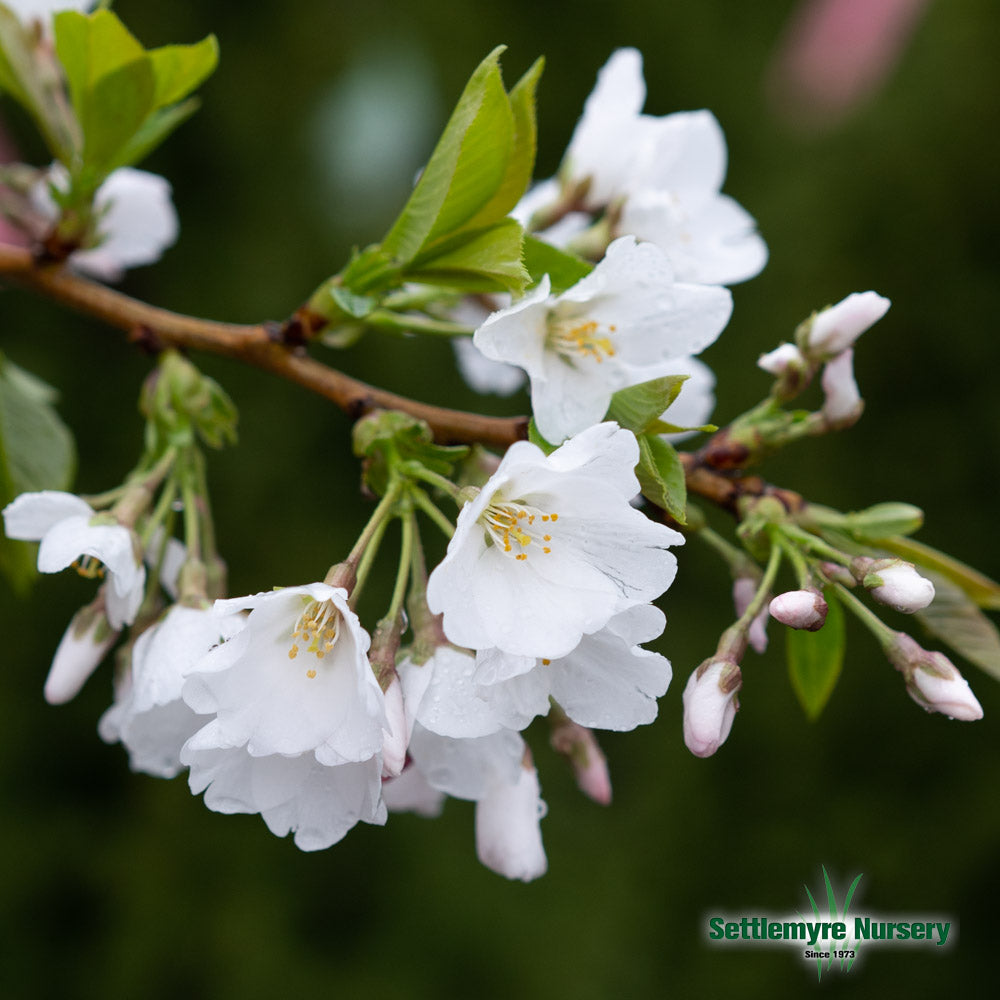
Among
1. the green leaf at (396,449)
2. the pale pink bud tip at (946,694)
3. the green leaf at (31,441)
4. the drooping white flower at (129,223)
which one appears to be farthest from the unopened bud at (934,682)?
the drooping white flower at (129,223)

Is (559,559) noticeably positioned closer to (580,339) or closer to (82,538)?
(580,339)

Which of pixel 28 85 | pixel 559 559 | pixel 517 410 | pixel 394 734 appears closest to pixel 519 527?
pixel 559 559

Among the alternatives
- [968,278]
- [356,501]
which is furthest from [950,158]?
[356,501]

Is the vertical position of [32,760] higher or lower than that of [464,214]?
lower

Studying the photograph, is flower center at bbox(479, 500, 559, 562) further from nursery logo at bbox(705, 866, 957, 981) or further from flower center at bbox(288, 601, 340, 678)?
nursery logo at bbox(705, 866, 957, 981)

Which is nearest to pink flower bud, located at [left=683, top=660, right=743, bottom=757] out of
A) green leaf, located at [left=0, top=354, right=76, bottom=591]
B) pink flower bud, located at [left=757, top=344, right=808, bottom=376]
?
pink flower bud, located at [left=757, top=344, right=808, bottom=376]

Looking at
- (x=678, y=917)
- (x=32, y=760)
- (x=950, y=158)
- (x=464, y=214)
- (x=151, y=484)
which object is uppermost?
(x=464, y=214)

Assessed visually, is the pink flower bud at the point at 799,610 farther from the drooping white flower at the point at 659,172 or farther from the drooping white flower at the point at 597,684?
the drooping white flower at the point at 659,172

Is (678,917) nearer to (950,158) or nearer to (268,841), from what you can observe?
(268,841)
